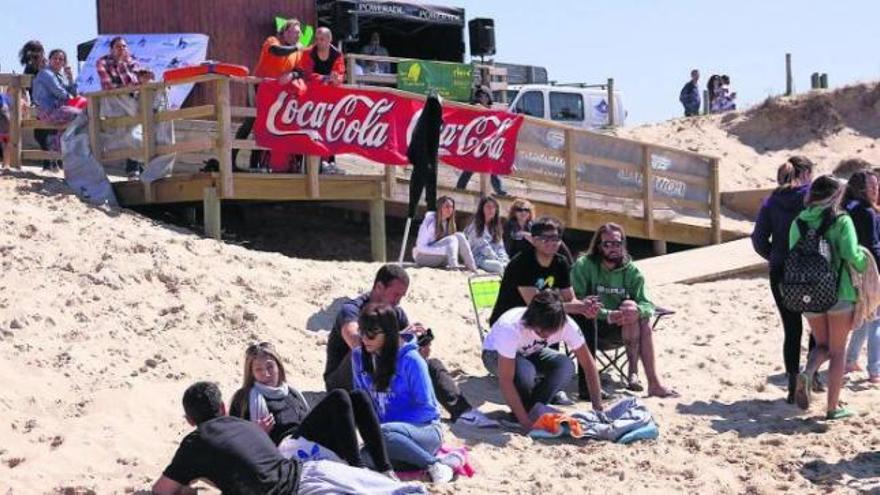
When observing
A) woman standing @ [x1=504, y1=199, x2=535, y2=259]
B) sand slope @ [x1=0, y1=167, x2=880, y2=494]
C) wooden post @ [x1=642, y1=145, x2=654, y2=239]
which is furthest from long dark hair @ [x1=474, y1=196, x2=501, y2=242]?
wooden post @ [x1=642, y1=145, x2=654, y2=239]

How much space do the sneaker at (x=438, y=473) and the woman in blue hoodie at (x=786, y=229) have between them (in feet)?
10.1

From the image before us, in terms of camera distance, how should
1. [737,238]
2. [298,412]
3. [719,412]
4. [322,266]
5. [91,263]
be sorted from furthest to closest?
[737,238]
[322,266]
[91,263]
[719,412]
[298,412]

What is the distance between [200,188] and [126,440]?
5.79 metres

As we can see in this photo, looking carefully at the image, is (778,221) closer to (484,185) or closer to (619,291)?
(619,291)

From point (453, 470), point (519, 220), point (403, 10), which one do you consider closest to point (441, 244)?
point (519, 220)

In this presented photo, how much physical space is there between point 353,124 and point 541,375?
17.6 feet

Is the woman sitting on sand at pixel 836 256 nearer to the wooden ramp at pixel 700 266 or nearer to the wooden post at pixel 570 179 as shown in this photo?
the wooden ramp at pixel 700 266

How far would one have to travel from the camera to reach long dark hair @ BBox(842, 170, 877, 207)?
924cm

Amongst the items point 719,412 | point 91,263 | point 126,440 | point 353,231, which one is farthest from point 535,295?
point 353,231

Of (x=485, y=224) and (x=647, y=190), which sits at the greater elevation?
(x=647, y=190)

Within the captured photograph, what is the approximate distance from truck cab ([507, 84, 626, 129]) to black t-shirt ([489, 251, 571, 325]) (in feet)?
49.1

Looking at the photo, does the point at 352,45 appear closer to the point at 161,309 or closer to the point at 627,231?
the point at 627,231

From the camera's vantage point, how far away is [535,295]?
8406mm

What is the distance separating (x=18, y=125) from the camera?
13.3 m
